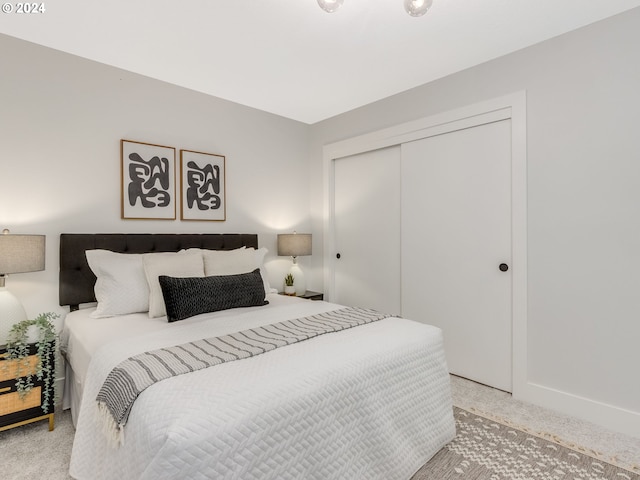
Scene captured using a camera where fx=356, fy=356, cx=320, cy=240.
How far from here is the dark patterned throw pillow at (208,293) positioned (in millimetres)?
2146

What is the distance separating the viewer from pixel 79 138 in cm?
253

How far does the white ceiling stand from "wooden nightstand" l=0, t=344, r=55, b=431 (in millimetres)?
1919

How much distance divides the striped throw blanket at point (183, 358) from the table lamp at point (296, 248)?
1560 millimetres

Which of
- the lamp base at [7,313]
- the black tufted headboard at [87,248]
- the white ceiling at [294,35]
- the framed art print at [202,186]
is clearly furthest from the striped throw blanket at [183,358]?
the white ceiling at [294,35]

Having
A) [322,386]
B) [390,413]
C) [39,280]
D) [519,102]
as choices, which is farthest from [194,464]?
[519,102]

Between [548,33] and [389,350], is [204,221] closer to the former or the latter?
[389,350]

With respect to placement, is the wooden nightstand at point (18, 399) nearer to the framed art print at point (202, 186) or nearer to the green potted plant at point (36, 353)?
the green potted plant at point (36, 353)

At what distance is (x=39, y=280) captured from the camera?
2.38m

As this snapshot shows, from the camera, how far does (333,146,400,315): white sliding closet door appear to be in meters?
3.33

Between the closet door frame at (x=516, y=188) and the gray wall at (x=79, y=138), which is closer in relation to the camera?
the gray wall at (x=79, y=138)

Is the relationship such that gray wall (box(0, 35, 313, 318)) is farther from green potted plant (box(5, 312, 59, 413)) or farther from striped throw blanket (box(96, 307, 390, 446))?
striped throw blanket (box(96, 307, 390, 446))

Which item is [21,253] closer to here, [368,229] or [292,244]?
[292,244]

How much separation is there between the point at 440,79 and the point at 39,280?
330 centimetres

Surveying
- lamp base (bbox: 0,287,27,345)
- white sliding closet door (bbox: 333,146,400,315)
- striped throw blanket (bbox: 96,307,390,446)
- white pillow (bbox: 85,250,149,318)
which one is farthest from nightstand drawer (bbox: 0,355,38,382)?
white sliding closet door (bbox: 333,146,400,315)
